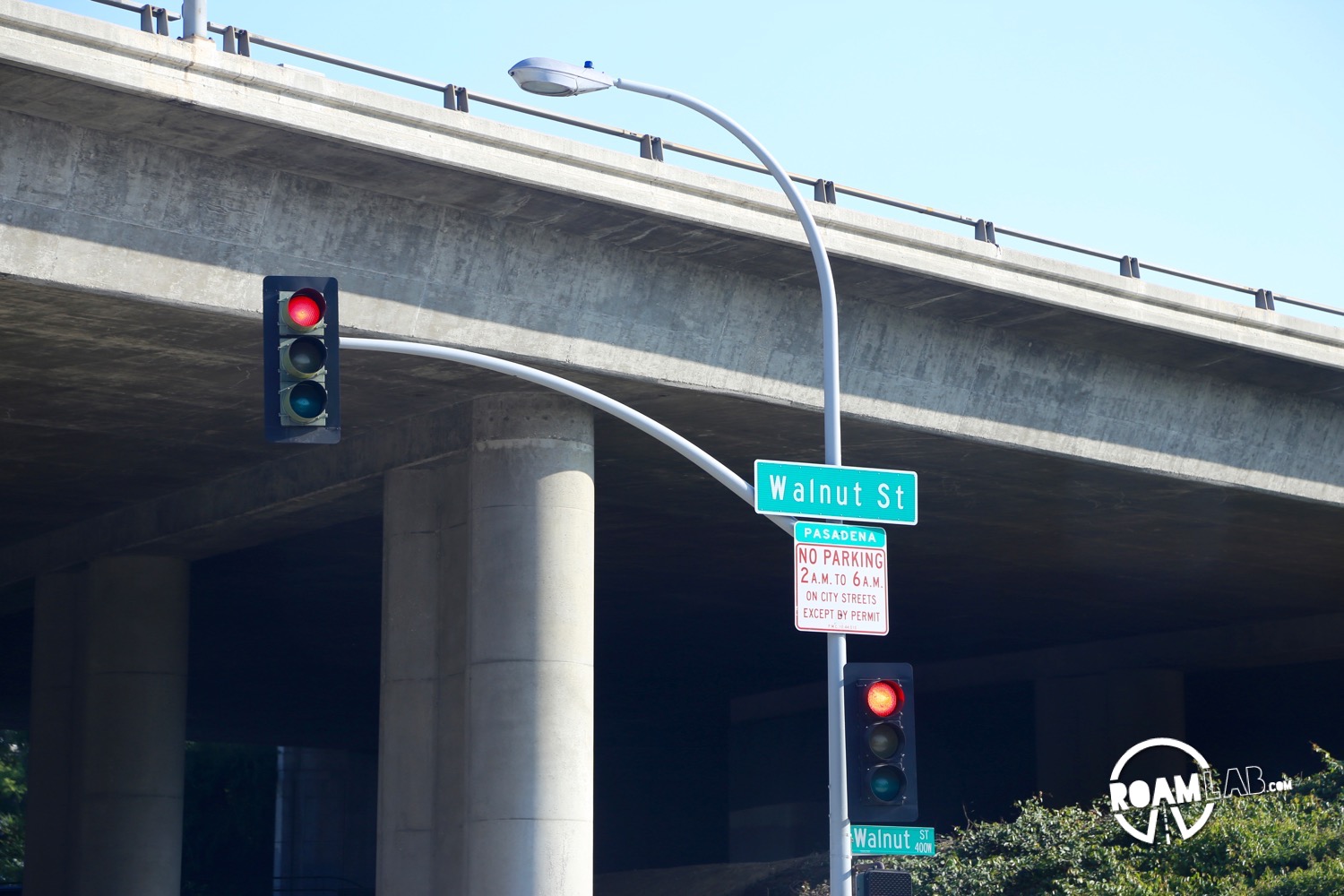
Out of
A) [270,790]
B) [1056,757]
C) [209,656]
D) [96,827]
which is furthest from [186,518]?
[270,790]

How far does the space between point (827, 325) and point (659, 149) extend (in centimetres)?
592

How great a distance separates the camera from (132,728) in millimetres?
34250

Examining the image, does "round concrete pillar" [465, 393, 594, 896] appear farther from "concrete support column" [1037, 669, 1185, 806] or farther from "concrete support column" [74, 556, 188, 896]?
"concrete support column" [1037, 669, 1185, 806]

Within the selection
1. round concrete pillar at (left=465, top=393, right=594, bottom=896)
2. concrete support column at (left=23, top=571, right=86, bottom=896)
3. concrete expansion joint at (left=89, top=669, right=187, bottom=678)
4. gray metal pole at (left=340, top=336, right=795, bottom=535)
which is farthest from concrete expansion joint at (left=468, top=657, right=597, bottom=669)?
concrete support column at (left=23, top=571, right=86, bottom=896)

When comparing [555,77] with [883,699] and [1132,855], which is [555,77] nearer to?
[883,699]

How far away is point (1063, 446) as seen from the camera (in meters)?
27.4

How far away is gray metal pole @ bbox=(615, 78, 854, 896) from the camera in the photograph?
15.3 metres

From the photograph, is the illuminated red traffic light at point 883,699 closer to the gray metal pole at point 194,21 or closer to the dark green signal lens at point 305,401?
the dark green signal lens at point 305,401

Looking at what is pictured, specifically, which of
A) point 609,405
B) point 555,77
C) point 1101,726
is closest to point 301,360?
point 609,405

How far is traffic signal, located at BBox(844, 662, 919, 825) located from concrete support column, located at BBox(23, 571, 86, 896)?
79.6 feet

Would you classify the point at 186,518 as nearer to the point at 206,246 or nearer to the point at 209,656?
the point at 206,246

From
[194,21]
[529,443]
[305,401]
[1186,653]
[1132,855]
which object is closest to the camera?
[305,401]

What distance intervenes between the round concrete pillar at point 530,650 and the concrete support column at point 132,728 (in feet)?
41.2

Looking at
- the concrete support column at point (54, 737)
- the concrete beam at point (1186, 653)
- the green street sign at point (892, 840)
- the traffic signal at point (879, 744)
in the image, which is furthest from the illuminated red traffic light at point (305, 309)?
the concrete beam at point (1186, 653)
